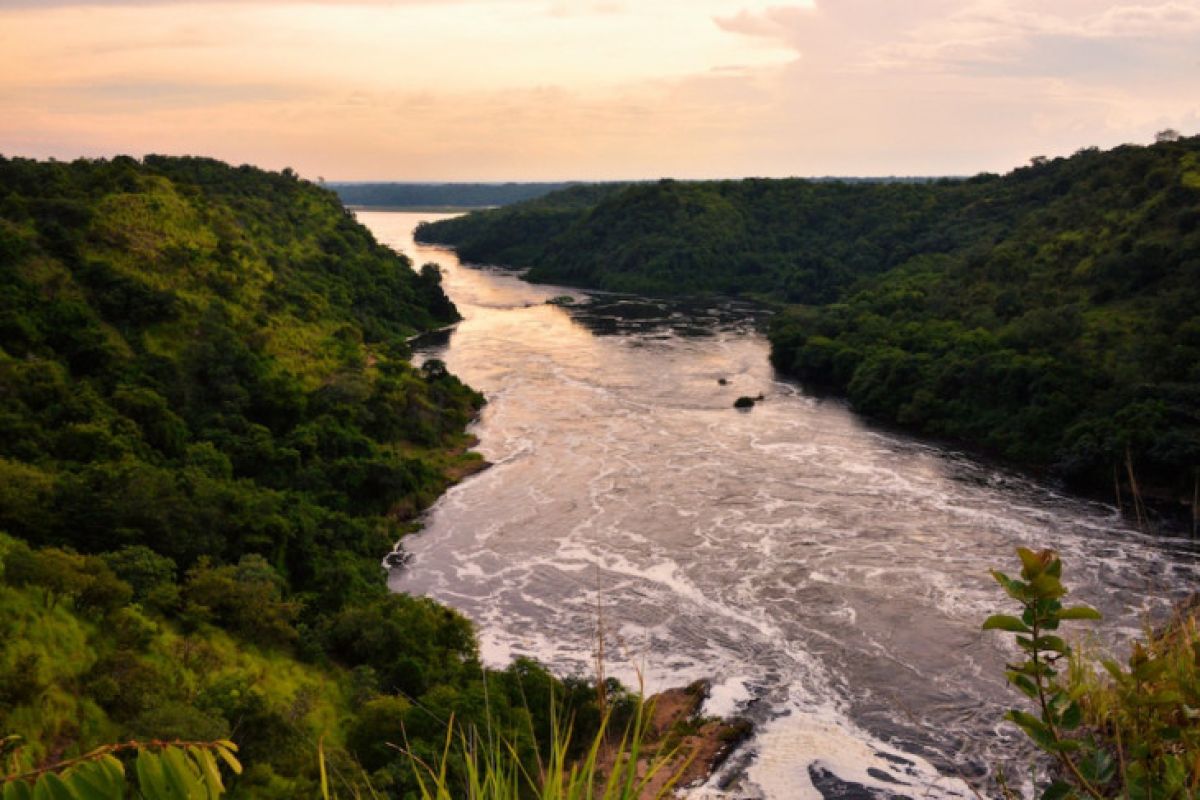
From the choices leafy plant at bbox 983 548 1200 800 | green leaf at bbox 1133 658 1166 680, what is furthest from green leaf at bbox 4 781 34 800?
green leaf at bbox 1133 658 1166 680

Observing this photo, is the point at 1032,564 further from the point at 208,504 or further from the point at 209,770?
the point at 208,504

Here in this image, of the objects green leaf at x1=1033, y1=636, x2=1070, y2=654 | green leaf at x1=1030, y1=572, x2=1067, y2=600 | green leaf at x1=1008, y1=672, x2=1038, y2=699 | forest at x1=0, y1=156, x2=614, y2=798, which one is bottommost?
forest at x1=0, y1=156, x2=614, y2=798

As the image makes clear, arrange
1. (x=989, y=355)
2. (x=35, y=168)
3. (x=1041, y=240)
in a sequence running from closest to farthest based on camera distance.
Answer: (x=989, y=355), (x=35, y=168), (x=1041, y=240)

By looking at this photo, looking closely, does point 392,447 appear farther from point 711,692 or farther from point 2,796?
point 2,796

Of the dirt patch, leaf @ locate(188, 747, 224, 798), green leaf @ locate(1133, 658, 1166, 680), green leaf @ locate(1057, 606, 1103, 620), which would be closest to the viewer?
leaf @ locate(188, 747, 224, 798)

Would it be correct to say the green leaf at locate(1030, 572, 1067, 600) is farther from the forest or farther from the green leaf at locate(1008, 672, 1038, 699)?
the forest

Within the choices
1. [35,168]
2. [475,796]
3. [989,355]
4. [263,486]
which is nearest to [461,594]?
[263,486]

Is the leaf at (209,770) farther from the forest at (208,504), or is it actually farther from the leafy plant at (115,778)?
the forest at (208,504)
